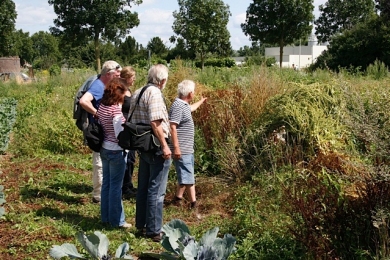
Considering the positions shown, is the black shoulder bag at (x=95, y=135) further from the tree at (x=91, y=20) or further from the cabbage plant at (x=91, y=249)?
the tree at (x=91, y=20)

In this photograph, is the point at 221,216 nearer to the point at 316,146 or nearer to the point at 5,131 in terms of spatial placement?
the point at 316,146

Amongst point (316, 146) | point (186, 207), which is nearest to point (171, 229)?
point (186, 207)

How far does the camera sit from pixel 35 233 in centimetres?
493

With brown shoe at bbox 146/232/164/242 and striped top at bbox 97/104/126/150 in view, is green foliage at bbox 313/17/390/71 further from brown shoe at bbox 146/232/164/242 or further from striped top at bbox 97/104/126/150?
brown shoe at bbox 146/232/164/242

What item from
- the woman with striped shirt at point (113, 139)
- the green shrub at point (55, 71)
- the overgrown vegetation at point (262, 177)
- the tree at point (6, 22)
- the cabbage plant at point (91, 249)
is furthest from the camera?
the tree at point (6, 22)

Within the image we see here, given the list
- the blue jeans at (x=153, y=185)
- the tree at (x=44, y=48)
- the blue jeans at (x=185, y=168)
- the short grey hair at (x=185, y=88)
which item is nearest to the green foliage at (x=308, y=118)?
the blue jeans at (x=185, y=168)

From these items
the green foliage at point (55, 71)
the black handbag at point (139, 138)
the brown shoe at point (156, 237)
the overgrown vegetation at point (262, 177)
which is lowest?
the brown shoe at point (156, 237)

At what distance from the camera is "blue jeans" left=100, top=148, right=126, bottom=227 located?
510 cm

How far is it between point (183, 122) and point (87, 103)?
1.14m

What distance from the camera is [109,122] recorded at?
510 cm

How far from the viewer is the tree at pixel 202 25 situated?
32344mm

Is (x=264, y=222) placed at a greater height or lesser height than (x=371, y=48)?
lesser

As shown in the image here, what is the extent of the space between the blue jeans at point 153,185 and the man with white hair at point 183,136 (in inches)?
20.8

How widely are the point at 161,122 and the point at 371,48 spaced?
83.2ft
